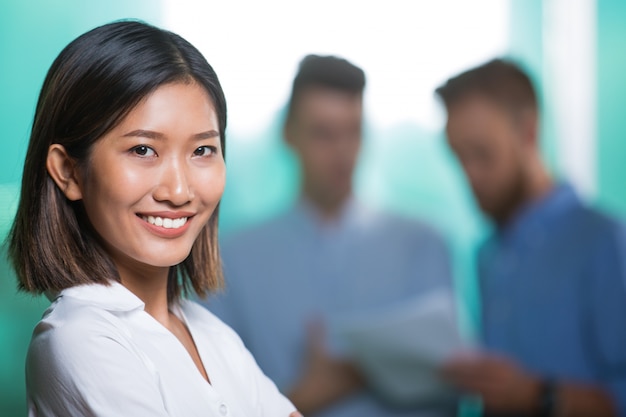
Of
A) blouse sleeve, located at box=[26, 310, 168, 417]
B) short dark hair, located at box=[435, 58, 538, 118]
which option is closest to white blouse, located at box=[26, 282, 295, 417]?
blouse sleeve, located at box=[26, 310, 168, 417]

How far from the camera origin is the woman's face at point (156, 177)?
0.86 metres

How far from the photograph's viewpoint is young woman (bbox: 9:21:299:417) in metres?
0.82

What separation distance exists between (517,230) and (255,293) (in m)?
0.80

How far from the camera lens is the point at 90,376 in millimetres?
810

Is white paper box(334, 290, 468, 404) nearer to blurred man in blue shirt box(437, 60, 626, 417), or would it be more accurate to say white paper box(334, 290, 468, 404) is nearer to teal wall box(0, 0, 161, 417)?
blurred man in blue shirt box(437, 60, 626, 417)

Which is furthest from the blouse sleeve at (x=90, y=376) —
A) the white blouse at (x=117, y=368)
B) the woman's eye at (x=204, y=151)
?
the woman's eye at (x=204, y=151)

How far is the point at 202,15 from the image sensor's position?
7.64 feet

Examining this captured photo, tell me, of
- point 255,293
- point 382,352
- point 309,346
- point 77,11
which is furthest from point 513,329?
point 77,11

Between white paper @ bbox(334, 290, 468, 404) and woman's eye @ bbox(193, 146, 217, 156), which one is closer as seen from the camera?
woman's eye @ bbox(193, 146, 217, 156)

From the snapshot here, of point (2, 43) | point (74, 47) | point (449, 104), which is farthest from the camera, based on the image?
point (449, 104)

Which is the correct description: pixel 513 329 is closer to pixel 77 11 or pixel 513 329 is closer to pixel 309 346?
pixel 309 346

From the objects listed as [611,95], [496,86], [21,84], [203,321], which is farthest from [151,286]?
[611,95]

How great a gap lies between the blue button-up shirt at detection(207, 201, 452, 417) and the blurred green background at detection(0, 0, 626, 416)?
7cm

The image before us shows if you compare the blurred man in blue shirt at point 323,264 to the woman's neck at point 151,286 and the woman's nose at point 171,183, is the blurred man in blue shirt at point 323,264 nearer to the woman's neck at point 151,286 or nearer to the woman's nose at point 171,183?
the woman's neck at point 151,286
